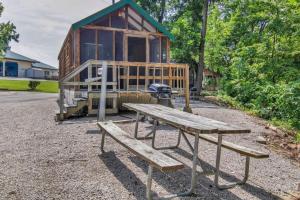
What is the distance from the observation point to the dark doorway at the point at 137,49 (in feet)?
38.9

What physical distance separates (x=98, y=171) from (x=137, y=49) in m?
8.82

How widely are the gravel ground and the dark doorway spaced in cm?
646

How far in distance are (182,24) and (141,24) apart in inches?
304

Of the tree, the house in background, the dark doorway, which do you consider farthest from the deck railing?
the house in background

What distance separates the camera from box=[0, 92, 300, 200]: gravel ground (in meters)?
3.17

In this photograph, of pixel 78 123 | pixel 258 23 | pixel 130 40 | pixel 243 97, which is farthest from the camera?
pixel 258 23

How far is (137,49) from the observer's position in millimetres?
11984

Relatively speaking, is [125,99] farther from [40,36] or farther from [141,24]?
[40,36]

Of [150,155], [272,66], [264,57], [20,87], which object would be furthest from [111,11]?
[20,87]

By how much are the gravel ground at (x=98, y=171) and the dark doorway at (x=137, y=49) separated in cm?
646

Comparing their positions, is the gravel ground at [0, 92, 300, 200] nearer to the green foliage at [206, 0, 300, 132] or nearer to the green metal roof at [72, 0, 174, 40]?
the green foliage at [206, 0, 300, 132]

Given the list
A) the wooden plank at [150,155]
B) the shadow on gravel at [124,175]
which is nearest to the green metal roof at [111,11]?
the shadow on gravel at [124,175]

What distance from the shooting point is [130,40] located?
11734 mm

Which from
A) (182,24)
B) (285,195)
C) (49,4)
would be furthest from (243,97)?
(49,4)
